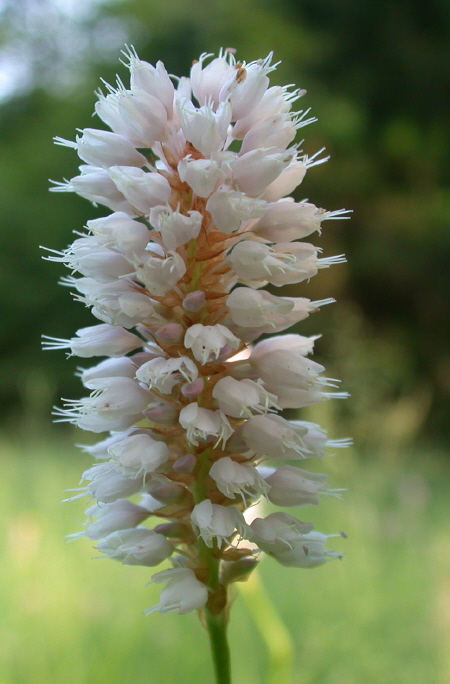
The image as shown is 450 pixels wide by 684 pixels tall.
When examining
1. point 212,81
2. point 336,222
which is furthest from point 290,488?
point 336,222

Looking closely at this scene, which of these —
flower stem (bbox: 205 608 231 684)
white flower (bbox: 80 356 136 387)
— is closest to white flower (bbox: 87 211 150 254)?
white flower (bbox: 80 356 136 387)

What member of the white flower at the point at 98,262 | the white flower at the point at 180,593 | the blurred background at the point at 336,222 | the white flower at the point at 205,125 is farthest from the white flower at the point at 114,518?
the blurred background at the point at 336,222

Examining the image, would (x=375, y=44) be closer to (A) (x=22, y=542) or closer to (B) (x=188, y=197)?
(A) (x=22, y=542)

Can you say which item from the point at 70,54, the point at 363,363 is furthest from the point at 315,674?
the point at 70,54

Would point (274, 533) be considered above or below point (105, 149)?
below

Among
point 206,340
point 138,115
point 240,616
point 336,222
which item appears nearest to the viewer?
point 206,340

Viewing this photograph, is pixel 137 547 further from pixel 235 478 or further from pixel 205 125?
pixel 205 125
